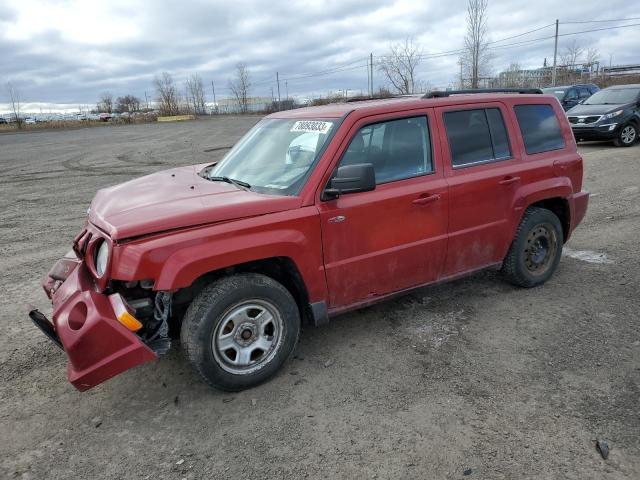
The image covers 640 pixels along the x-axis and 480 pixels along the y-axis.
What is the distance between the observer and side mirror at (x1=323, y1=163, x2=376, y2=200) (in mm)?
3266

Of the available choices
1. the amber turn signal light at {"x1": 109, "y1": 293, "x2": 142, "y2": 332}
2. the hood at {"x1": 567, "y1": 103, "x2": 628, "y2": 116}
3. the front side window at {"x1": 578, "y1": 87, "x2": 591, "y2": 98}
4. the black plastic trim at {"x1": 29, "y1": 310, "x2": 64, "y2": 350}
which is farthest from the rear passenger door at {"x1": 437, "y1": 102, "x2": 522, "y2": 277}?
the front side window at {"x1": 578, "y1": 87, "x2": 591, "y2": 98}

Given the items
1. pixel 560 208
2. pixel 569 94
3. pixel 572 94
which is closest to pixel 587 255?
pixel 560 208

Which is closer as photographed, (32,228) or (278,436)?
(278,436)

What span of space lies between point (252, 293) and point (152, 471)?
1.16 m

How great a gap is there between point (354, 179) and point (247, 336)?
1.28m

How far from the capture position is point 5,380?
357 cm

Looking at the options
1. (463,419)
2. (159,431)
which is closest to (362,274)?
(463,419)

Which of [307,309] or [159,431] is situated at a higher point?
[307,309]

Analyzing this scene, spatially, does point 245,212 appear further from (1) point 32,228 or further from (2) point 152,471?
(1) point 32,228

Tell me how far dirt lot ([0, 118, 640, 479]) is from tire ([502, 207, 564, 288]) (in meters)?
0.16

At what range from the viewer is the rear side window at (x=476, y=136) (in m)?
4.09

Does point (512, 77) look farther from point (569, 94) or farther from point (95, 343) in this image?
point (95, 343)

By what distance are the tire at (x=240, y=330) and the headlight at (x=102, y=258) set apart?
60 centimetres

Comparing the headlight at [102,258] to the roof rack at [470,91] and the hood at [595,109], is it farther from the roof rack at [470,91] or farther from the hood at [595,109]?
the hood at [595,109]
